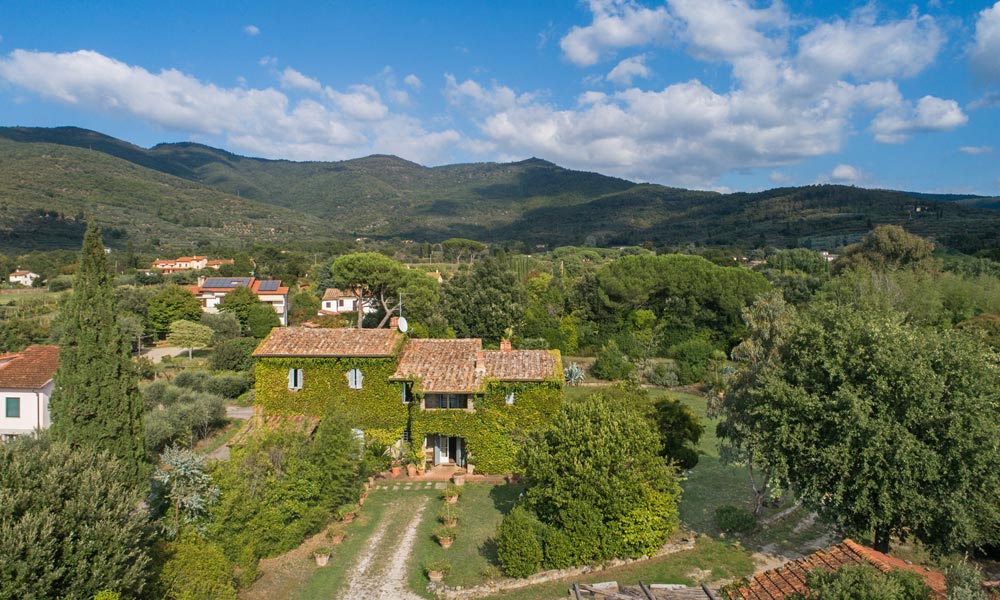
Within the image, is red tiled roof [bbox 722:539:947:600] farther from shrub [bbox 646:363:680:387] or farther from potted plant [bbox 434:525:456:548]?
shrub [bbox 646:363:680:387]

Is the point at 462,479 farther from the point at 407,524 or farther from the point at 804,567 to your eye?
the point at 804,567

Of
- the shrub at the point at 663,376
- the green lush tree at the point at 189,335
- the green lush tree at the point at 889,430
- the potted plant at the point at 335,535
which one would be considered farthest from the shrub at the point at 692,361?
the green lush tree at the point at 189,335

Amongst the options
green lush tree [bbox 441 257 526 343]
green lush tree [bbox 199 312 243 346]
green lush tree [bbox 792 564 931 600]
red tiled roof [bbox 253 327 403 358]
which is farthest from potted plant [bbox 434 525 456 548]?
green lush tree [bbox 199 312 243 346]

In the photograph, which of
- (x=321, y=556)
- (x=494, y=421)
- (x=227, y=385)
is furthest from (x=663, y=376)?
(x=321, y=556)

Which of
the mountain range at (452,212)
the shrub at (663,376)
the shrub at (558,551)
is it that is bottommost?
Result: the shrub at (663,376)

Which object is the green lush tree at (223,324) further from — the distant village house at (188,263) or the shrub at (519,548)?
the shrub at (519,548)

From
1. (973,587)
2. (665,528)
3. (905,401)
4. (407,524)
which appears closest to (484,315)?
(407,524)

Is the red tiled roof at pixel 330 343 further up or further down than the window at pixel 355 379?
further up
